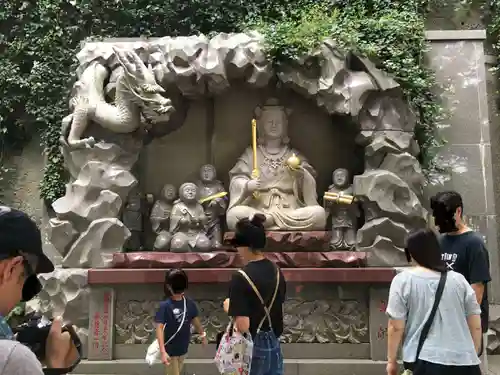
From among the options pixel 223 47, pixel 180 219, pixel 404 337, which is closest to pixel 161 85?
pixel 223 47

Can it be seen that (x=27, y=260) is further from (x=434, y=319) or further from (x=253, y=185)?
(x=253, y=185)

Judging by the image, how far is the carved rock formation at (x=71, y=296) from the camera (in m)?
7.16

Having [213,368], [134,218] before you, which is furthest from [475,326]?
[134,218]

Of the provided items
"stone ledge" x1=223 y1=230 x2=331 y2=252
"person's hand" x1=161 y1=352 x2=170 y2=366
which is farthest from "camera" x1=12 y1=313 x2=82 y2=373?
"stone ledge" x1=223 y1=230 x2=331 y2=252

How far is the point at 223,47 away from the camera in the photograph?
311 inches

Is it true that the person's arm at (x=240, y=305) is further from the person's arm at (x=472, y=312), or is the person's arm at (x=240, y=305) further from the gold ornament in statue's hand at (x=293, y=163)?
the gold ornament in statue's hand at (x=293, y=163)

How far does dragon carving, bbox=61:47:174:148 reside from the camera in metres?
7.61

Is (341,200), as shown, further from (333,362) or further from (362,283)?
(333,362)

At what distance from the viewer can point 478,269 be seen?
3500 mm

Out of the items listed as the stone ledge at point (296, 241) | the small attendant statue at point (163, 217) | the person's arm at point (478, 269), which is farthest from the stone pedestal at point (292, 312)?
the person's arm at point (478, 269)

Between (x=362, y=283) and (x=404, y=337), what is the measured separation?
4005 mm

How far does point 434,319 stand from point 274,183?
5.43m

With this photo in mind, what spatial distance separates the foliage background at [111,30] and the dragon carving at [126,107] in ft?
5.88

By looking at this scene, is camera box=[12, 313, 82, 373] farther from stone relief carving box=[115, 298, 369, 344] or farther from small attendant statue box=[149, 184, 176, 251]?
small attendant statue box=[149, 184, 176, 251]
